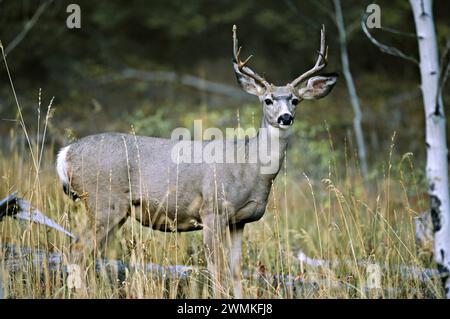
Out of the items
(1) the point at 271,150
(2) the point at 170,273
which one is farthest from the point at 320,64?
(2) the point at 170,273

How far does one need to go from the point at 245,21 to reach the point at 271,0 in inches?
36.8

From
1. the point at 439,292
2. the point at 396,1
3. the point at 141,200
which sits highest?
the point at 396,1

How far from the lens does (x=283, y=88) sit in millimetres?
5289

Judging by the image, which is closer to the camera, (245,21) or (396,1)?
(396,1)

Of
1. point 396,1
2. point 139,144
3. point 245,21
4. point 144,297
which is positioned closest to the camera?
point 144,297

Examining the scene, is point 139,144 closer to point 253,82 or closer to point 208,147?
point 208,147

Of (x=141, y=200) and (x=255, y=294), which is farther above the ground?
(x=141, y=200)

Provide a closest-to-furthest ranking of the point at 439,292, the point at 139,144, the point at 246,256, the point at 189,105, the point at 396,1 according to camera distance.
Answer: the point at 439,292 < the point at 139,144 < the point at 246,256 < the point at 396,1 < the point at 189,105

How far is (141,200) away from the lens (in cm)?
508

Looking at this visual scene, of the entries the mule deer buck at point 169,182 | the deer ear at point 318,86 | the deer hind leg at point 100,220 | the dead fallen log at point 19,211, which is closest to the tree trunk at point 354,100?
the deer ear at point 318,86

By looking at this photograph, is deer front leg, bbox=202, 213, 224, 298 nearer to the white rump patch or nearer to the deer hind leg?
the deer hind leg

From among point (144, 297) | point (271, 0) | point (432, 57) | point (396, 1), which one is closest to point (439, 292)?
point (432, 57)

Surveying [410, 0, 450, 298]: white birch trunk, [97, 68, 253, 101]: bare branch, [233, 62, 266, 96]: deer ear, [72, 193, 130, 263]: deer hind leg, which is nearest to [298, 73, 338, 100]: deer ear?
[233, 62, 266, 96]: deer ear

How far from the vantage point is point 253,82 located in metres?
5.42
